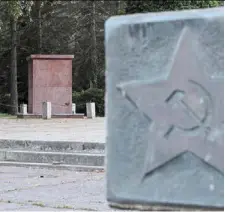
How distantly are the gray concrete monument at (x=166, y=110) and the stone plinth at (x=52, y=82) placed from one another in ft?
74.2

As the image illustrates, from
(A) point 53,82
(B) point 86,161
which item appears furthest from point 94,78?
(B) point 86,161

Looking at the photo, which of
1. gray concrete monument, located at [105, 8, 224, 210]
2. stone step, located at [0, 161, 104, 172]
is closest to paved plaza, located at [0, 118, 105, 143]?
stone step, located at [0, 161, 104, 172]

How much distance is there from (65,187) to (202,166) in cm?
549

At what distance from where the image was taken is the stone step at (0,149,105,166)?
9.70 meters

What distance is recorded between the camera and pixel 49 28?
1582 inches

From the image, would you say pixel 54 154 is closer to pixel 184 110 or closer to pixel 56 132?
pixel 56 132

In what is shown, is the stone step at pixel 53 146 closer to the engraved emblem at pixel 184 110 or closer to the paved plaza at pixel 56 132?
the paved plaza at pixel 56 132

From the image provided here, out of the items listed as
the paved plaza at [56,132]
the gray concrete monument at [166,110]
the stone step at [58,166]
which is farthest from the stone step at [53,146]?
the gray concrete monument at [166,110]

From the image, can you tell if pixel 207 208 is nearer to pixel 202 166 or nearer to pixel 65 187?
pixel 202 166

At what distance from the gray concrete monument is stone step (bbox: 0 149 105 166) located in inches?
288

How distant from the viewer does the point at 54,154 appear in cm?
1018

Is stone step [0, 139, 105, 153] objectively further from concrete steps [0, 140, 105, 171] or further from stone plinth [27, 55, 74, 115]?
stone plinth [27, 55, 74, 115]

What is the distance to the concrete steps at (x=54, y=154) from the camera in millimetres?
9656

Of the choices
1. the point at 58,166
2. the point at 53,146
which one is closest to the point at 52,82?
the point at 53,146
